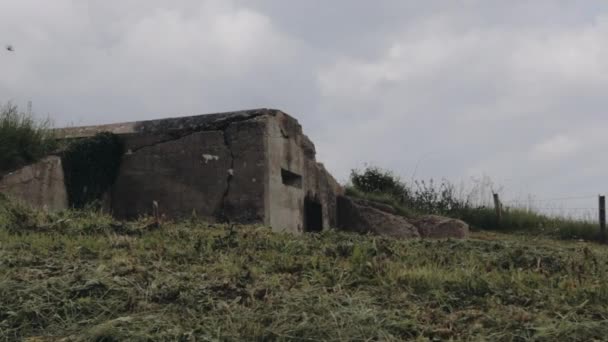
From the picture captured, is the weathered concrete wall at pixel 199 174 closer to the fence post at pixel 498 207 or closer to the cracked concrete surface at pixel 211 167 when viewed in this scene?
the cracked concrete surface at pixel 211 167

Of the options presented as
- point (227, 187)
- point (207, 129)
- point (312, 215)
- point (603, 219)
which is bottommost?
point (603, 219)

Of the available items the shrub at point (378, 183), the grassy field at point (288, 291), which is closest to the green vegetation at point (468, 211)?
the shrub at point (378, 183)

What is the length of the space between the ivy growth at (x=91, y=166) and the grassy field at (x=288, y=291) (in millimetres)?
3039

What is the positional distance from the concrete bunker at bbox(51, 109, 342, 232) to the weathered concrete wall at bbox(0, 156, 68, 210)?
2.02 feet

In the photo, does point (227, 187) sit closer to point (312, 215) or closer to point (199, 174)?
point (199, 174)

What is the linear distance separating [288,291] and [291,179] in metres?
5.34

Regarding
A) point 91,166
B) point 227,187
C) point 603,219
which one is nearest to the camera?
point 227,187

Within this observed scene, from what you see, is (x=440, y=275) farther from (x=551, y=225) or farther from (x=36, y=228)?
(x=551, y=225)

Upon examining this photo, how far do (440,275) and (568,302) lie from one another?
0.69m

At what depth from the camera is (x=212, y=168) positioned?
26.3ft

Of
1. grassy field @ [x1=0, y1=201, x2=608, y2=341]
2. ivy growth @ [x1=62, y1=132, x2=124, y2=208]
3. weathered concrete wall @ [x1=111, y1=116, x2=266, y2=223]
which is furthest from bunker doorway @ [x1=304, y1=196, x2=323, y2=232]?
grassy field @ [x1=0, y1=201, x2=608, y2=341]

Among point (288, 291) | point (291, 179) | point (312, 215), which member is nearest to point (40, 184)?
point (291, 179)

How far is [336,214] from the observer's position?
1068 cm

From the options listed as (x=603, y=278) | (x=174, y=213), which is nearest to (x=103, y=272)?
(x=603, y=278)
